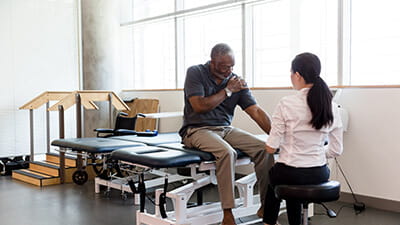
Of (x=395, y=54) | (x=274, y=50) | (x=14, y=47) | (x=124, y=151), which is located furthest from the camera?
(x=14, y=47)

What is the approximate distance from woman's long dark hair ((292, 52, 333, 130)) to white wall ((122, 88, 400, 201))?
175 centimetres

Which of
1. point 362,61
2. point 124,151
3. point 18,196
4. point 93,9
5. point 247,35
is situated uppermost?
point 93,9

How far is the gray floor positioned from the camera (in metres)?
3.62

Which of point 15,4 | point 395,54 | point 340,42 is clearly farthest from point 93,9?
point 395,54

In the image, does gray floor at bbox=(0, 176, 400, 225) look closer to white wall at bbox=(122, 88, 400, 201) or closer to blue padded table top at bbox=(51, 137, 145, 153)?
white wall at bbox=(122, 88, 400, 201)

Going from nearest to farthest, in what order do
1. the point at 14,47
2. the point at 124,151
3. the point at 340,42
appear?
the point at 124,151 → the point at 340,42 → the point at 14,47

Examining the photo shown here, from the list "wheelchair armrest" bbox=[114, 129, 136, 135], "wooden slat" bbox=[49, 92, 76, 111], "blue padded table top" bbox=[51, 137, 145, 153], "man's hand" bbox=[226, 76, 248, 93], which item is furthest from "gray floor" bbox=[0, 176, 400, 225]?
"man's hand" bbox=[226, 76, 248, 93]

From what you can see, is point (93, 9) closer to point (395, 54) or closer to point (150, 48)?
point (150, 48)

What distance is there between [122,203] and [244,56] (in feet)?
7.67

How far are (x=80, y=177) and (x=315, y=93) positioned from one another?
3402 mm

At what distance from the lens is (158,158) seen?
9.30 feet

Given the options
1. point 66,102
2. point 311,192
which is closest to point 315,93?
point 311,192

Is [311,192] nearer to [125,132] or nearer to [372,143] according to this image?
[372,143]

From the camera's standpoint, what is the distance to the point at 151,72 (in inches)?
283
